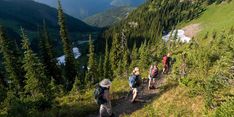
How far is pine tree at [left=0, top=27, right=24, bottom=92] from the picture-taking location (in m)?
57.3

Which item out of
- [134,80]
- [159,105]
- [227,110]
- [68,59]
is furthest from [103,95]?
[68,59]

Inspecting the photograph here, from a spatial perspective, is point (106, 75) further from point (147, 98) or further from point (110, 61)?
point (147, 98)

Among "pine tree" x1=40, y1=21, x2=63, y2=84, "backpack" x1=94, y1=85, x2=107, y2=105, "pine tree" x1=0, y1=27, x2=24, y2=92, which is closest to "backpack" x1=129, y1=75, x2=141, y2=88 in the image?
"backpack" x1=94, y1=85, x2=107, y2=105

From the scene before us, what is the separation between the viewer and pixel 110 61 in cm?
8900

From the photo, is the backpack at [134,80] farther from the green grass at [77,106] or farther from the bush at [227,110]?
the bush at [227,110]

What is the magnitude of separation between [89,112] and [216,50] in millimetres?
10275

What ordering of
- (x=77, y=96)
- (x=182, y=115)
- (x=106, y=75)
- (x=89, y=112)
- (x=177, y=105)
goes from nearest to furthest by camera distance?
1. (x=182, y=115)
2. (x=177, y=105)
3. (x=89, y=112)
4. (x=77, y=96)
5. (x=106, y=75)

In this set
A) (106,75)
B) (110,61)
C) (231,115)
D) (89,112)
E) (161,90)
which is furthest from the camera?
(110,61)

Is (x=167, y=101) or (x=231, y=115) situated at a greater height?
(x=231, y=115)

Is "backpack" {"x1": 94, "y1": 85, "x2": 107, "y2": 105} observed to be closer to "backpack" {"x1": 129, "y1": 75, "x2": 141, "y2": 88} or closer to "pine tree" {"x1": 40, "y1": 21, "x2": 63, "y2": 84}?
"backpack" {"x1": 129, "y1": 75, "x2": 141, "y2": 88}

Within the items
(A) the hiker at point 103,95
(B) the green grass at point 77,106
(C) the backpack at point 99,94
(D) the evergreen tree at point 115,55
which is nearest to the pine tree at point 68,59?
(D) the evergreen tree at point 115,55

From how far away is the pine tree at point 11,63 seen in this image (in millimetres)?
57344

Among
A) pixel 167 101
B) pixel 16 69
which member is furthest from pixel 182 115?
pixel 16 69

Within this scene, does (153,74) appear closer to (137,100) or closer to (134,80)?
(137,100)
